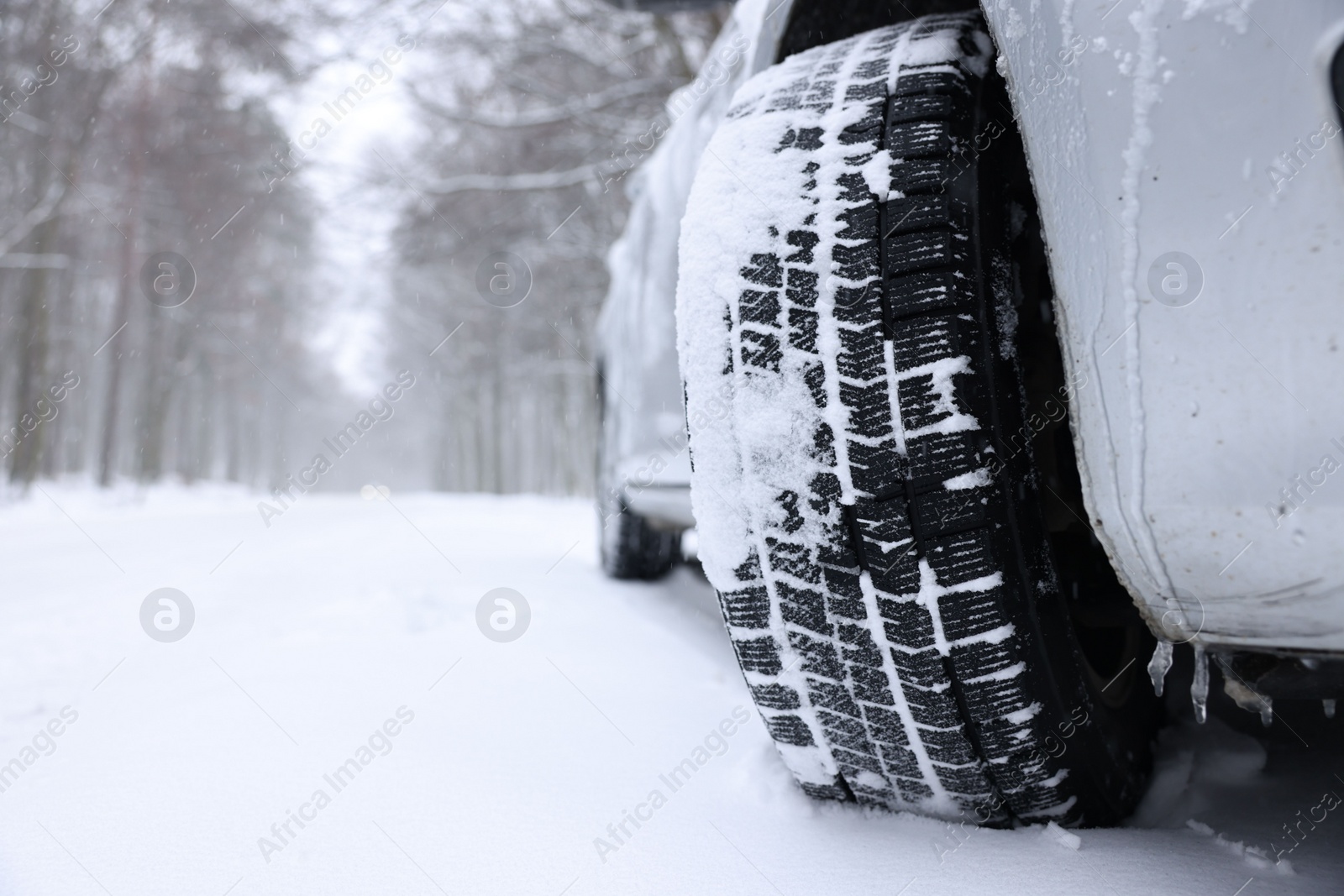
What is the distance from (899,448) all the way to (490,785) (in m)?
0.76

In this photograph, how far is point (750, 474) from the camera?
915 millimetres

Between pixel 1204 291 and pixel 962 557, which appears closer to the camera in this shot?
pixel 1204 291

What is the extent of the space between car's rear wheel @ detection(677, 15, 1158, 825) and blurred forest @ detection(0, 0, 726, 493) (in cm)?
495

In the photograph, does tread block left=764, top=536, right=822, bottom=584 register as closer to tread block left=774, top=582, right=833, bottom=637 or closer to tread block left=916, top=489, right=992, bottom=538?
tread block left=774, top=582, right=833, bottom=637

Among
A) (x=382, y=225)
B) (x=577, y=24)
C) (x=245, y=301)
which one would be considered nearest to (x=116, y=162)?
(x=245, y=301)

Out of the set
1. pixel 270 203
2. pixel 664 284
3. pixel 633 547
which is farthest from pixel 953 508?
pixel 270 203

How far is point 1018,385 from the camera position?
34.0 inches

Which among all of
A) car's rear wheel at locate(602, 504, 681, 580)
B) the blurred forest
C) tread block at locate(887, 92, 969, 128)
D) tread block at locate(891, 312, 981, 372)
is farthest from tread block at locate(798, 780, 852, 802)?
the blurred forest

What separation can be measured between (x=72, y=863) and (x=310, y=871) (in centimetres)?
27

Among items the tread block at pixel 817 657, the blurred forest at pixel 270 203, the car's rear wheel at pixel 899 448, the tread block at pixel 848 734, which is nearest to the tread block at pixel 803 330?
the car's rear wheel at pixel 899 448

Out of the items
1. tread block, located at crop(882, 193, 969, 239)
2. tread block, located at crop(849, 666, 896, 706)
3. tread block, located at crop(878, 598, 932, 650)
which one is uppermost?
tread block, located at crop(882, 193, 969, 239)

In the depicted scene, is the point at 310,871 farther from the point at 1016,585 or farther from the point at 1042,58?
the point at 1042,58

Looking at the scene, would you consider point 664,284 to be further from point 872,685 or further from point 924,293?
point 872,685

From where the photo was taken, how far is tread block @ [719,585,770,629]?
94cm
